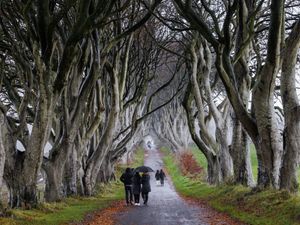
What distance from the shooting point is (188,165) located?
48.9 metres

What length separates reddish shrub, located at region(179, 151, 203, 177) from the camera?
46325 millimetres

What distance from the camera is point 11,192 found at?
16359mm

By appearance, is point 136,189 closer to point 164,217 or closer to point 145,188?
point 145,188

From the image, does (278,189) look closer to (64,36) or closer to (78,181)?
(64,36)

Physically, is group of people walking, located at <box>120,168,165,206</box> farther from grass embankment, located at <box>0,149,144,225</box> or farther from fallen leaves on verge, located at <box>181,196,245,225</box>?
fallen leaves on verge, located at <box>181,196,245,225</box>

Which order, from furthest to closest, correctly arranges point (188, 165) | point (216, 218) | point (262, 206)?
point (188, 165) < point (216, 218) < point (262, 206)

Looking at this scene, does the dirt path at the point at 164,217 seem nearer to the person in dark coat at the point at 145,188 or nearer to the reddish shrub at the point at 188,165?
the person in dark coat at the point at 145,188

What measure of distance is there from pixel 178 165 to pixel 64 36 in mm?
37699

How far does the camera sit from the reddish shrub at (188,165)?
46.3 meters

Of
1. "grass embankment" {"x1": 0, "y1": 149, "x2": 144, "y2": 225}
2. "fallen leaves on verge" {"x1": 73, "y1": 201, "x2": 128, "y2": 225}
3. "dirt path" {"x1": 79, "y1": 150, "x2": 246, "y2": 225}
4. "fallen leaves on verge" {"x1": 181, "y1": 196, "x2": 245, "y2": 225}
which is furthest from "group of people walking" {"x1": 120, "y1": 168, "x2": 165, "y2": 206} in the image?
"fallen leaves on verge" {"x1": 181, "y1": 196, "x2": 245, "y2": 225}

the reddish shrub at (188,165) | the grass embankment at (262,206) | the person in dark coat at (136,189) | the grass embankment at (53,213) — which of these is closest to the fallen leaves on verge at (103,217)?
the grass embankment at (53,213)

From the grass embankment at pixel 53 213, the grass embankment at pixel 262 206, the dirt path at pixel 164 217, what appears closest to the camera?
the grass embankment at pixel 262 206

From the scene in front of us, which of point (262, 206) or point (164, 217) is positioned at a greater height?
point (262, 206)

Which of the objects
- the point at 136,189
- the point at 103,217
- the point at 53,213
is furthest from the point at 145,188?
the point at 53,213
